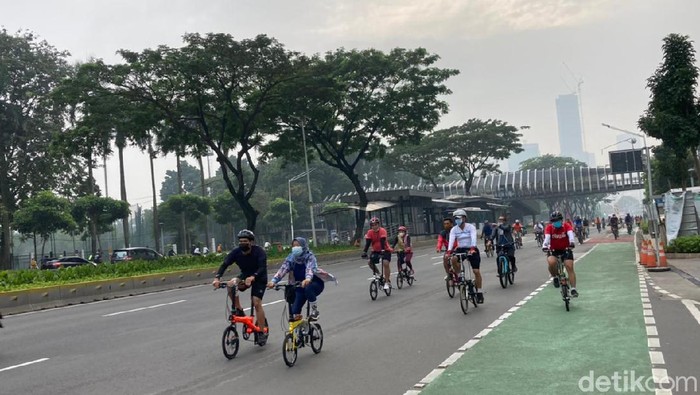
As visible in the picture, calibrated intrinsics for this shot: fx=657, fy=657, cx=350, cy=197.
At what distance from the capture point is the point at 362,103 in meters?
42.8

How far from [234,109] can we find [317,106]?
20.6 feet

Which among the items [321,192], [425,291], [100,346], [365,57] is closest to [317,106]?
[365,57]

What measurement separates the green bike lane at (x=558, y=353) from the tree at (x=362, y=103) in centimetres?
2848

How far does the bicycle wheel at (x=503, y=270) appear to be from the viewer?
16.8 meters

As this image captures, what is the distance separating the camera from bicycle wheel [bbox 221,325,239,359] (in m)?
8.86

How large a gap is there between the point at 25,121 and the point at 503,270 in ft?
139

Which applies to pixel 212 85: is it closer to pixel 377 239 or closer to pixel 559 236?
pixel 377 239

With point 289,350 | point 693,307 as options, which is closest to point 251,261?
point 289,350

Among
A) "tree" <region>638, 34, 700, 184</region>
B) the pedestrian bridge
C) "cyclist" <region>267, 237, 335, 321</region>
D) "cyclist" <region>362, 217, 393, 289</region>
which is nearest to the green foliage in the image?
"tree" <region>638, 34, 700, 184</region>

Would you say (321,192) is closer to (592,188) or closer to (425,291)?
(592,188)

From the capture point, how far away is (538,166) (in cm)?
12319

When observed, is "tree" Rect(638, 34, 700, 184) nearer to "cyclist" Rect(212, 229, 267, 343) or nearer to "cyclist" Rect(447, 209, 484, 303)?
"cyclist" Rect(447, 209, 484, 303)

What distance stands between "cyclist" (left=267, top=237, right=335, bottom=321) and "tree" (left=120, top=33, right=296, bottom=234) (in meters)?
24.2

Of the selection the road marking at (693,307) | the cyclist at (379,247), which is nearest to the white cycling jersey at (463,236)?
the cyclist at (379,247)
